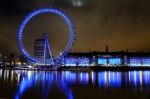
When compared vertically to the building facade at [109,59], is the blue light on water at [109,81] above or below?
below

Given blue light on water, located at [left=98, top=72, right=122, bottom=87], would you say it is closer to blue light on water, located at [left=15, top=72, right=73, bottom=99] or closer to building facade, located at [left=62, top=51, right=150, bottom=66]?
blue light on water, located at [left=15, top=72, right=73, bottom=99]

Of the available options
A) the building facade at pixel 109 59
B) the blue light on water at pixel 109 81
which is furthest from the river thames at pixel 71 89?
the building facade at pixel 109 59

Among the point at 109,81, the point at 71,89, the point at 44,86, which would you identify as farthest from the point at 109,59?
the point at 71,89

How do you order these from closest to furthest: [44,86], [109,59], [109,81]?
[44,86]
[109,81]
[109,59]

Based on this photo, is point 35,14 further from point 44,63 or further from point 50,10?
point 44,63

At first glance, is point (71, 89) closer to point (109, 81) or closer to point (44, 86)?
point (44, 86)

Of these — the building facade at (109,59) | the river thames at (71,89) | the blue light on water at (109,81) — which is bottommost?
the blue light on water at (109,81)

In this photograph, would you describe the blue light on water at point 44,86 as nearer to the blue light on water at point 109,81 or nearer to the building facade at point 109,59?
the blue light on water at point 109,81

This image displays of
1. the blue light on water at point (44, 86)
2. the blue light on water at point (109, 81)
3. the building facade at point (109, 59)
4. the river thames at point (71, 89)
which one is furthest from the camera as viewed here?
the building facade at point (109, 59)

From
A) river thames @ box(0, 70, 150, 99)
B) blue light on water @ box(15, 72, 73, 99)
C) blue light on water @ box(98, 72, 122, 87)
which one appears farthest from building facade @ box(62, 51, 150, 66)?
blue light on water @ box(15, 72, 73, 99)

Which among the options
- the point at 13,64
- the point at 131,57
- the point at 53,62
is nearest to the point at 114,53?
the point at 131,57

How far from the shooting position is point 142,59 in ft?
547

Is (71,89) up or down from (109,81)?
up

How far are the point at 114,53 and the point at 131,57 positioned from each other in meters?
9.80
